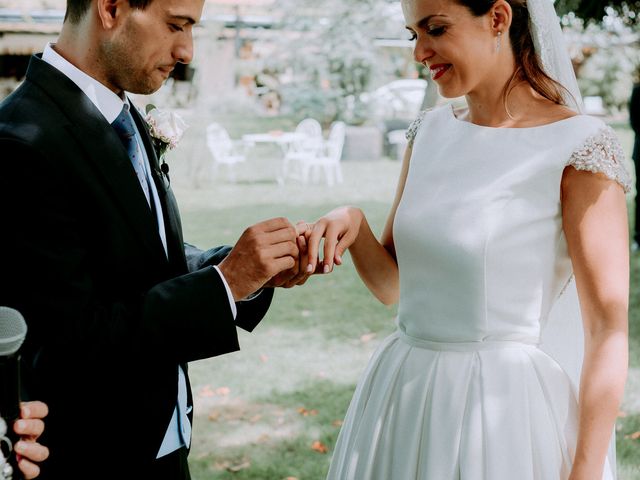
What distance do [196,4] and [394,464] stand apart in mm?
1411

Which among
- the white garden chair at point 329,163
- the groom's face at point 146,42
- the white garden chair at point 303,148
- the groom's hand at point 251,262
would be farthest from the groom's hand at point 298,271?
the white garden chair at point 303,148

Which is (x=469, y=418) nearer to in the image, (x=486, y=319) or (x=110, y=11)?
(x=486, y=319)

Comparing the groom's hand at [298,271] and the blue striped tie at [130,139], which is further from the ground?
the blue striped tie at [130,139]

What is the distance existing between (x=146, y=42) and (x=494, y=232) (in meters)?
1.07

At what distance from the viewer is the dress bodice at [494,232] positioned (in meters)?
2.11

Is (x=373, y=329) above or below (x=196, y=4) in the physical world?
below

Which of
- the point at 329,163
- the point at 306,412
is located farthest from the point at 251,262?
the point at 329,163

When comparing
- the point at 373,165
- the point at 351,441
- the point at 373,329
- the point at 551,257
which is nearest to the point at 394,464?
the point at 351,441

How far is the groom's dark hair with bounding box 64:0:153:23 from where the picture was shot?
6.69 ft

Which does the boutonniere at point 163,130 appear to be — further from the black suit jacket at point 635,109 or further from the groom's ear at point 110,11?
the black suit jacket at point 635,109

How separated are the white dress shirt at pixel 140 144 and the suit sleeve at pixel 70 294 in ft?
0.32

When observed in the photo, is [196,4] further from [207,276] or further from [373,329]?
[373,329]

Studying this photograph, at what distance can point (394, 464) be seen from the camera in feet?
7.39

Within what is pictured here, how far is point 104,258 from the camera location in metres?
1.96
